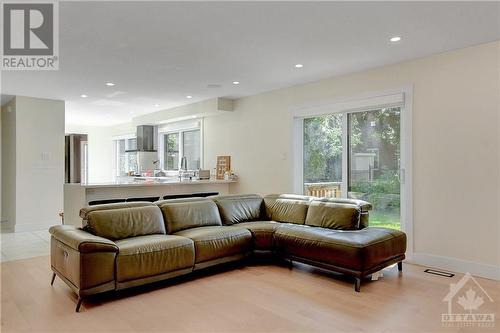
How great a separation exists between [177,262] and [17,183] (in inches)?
180

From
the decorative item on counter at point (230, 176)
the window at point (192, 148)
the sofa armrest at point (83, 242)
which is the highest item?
the window at point (192, 148)

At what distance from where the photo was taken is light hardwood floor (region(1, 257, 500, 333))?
2561 millimetres

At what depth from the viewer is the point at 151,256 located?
322cm

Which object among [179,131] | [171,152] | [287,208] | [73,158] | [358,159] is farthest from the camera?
[73,158]

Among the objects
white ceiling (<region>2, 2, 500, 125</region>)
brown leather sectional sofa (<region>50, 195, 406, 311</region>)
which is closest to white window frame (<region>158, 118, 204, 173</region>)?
white ceiling (<region>2, 2, 500, 125</region>)

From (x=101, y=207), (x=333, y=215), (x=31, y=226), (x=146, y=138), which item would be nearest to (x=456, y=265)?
(x=333, y=215)

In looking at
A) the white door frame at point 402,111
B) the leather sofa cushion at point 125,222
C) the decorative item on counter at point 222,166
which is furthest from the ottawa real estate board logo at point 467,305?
the decorative item on counter at point 222,166

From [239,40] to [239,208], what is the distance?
7.34 ft

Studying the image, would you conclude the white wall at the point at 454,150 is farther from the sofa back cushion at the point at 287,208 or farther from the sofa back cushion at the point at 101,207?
the sofa back cushion at the point at 101,207

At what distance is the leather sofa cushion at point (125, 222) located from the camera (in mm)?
3510

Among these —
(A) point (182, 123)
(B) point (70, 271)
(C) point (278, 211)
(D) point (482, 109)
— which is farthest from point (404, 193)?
(A) point (182, 123)

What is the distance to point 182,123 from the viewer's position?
7973 mm

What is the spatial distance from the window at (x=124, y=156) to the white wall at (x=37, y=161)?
2.80m

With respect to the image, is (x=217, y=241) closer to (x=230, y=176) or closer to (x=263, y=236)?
(x=263, y=236)
